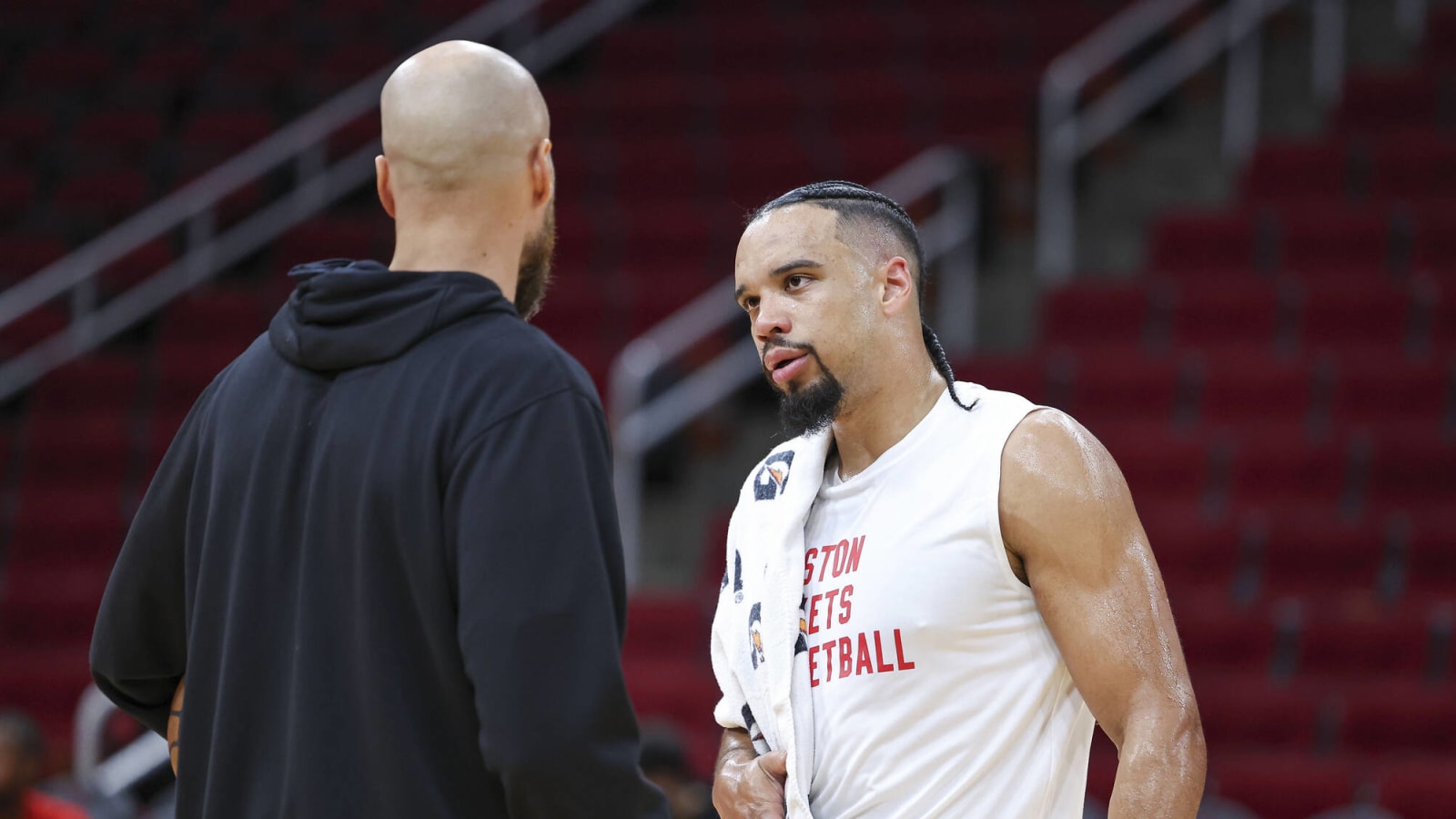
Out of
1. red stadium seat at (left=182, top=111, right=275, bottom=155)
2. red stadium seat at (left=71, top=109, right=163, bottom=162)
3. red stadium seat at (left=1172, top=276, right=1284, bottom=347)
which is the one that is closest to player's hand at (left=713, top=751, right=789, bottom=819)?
red stadium seat at (left=1172, top=276, right=1284, bottom=347)

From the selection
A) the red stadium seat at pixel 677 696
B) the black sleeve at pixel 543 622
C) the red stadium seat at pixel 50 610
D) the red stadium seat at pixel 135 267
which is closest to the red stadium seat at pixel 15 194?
the red stadium seat at pixel 135 267

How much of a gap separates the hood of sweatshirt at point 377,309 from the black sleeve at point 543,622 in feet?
0.56

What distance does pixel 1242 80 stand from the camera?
361 inches

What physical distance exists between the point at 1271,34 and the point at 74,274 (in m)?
6.51

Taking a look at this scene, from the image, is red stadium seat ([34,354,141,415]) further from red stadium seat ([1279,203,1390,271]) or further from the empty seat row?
red stadium seat ([1279,203,1390,271])

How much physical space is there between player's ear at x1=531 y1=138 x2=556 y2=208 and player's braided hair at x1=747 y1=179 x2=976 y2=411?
49cm

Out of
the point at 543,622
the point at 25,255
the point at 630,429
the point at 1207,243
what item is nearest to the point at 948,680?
the point at 543,622

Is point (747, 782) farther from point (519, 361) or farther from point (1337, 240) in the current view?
point (1337, 240)

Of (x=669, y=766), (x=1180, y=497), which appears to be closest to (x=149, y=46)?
(x=1180, y=497)

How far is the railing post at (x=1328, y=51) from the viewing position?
9180 mm

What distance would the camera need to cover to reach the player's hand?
250 cm

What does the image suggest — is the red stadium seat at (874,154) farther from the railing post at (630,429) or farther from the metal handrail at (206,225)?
the metal handrail at (206,225)

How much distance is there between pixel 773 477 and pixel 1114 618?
66cm

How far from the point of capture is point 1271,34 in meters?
9.63
